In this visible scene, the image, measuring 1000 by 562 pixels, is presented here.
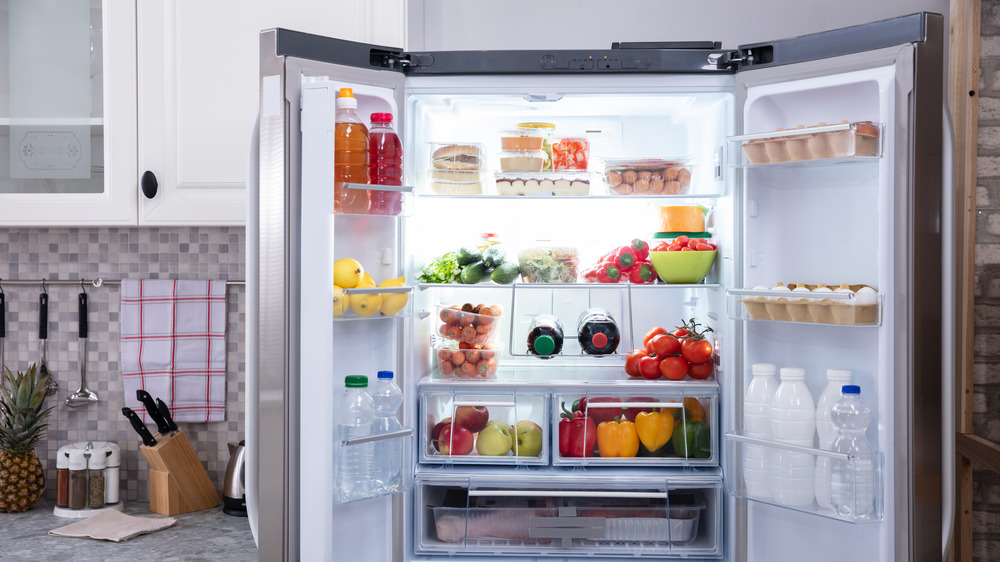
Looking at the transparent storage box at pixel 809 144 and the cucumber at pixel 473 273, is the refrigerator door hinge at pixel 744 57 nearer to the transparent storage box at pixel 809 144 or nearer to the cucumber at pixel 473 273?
the transparent storage box at pixel 809 144

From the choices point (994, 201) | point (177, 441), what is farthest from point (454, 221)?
point (994, 201)

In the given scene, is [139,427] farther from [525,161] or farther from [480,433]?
[525,161]

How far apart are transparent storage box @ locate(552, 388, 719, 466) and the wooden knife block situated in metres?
1.08

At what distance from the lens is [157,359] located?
2283mm

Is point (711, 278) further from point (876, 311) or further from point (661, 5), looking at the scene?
point (661, 5)

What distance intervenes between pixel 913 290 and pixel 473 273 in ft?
3.32

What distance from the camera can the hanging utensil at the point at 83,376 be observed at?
2.29 m

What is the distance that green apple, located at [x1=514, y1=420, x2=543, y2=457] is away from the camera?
191cm

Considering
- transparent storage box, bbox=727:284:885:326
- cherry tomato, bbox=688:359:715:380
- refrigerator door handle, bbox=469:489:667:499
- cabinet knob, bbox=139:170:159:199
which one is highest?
cabinet knob, bbox=139:170:159:199

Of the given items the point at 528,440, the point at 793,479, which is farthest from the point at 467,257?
the point at 793,479

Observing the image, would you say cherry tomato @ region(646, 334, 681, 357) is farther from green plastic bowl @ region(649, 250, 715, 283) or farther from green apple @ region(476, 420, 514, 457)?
green apple @ region(476, 420, 514, 457)

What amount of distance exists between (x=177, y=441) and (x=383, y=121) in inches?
47.5

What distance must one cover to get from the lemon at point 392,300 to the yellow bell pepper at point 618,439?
0.64 metres

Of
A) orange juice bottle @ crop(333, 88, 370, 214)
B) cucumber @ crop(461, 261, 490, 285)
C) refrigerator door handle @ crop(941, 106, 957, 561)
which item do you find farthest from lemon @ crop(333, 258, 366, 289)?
refrigerator door handle @ crop(941, 106, 957, 561)
